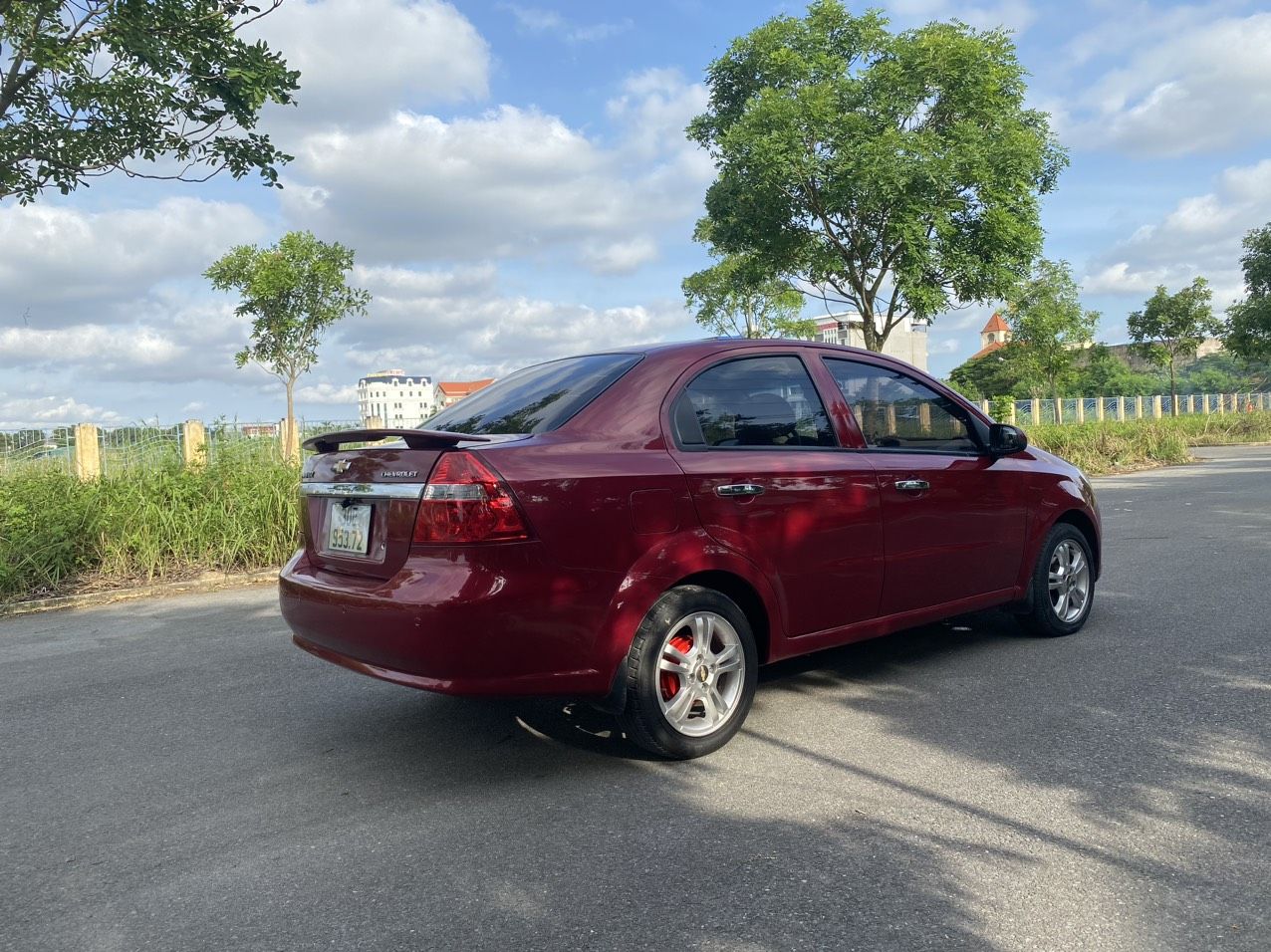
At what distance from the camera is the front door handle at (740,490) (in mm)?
3819

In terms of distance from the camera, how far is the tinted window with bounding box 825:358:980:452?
4633 mm

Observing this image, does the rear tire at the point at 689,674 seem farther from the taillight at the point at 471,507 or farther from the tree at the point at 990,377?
the tree at the point at 990,377

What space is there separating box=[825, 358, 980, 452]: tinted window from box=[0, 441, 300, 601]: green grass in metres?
6.56

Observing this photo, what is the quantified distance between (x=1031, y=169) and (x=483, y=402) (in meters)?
17.9

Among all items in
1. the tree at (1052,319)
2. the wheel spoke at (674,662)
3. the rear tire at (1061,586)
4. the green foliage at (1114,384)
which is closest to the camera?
the wheel spoke at (674,662)

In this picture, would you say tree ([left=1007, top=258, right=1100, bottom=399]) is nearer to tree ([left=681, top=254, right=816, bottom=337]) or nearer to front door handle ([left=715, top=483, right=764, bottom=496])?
tree ([left=681, top=254, right=816, bottom=337])

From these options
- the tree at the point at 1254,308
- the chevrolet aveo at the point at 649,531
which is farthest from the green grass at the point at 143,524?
the tree at the point at 1254,308

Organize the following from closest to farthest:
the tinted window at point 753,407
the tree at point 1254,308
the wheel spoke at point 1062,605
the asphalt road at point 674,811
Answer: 1. the asphalt road at point 674,811
2. the tinted window at point 753,407
3. the wheel spoke at point 1062,605
4. the tree at point 1254,308

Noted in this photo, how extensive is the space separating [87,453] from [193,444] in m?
1.11

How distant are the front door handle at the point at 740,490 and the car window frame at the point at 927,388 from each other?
75 cm

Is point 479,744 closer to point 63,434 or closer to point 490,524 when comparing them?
point 490,524

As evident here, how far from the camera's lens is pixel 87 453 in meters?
10.2

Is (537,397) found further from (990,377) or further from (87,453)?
(990,377)

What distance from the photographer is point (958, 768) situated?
3555 millimetres
